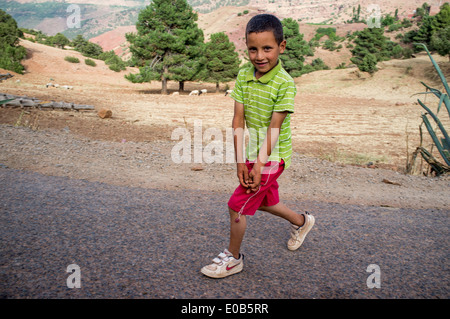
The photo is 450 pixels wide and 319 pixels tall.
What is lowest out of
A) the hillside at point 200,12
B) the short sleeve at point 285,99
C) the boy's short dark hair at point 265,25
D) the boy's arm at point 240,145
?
the boy's arm at point 240,145

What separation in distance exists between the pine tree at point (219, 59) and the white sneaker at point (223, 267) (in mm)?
21264

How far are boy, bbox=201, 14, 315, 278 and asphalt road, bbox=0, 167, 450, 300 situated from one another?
29 centimetres

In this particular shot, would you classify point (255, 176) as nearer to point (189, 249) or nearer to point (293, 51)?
point (189, 249)

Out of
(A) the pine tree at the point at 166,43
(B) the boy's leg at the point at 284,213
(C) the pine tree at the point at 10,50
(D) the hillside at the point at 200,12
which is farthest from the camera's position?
(D) the hillside at the point at 200,12

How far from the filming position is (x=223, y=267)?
2156 mm

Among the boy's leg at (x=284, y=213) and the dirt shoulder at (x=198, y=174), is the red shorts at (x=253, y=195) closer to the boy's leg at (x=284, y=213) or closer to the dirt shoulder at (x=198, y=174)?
the boy's leg at (x=284, y=213)

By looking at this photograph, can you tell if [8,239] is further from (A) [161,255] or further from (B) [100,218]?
(A) [161,255]

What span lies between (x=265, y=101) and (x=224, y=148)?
5.55 metres

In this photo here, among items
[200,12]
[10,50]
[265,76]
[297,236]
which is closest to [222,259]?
[297,236]

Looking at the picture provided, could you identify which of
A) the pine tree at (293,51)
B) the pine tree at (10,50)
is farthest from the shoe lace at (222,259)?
the pine tree at (293,51)

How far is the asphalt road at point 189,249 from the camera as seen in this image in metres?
2.01

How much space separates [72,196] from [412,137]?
10.7 meters

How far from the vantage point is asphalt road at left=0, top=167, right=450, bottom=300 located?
2.01m

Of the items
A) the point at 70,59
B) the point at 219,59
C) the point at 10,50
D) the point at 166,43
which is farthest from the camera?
the point at 70,59
